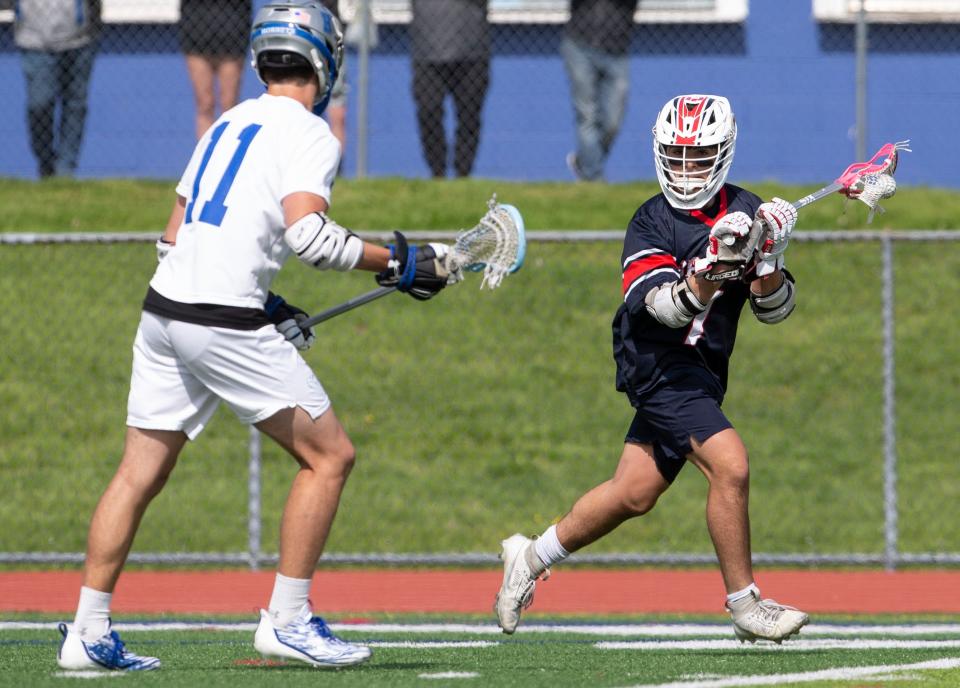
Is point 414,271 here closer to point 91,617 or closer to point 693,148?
point 693,148

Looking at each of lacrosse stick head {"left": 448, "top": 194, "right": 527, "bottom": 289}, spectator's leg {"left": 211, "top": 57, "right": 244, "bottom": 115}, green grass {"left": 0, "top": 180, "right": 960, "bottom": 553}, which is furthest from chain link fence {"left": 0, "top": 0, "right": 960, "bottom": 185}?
lacrosse stick head {"left": 448, "top": 194, "right": 527, "bottom": 289}

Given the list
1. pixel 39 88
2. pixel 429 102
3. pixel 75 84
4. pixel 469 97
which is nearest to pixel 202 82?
pixel 75 84

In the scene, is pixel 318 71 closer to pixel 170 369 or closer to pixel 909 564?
pixel 170 369

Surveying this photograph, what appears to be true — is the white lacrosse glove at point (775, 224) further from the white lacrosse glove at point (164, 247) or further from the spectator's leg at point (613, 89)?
the spectator's leg at point (613, 89)

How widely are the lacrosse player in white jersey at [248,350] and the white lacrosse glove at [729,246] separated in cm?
111

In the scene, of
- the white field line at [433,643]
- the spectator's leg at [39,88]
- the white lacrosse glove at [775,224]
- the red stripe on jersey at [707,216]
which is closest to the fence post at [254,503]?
the white field line at [433,643]

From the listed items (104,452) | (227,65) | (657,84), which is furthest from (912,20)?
(104,452)

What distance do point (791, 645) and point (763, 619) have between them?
752mm

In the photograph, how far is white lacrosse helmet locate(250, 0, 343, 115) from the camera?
226 inches

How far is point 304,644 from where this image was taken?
5582mm

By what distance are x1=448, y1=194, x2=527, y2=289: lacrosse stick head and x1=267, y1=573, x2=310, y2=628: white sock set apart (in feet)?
4.11

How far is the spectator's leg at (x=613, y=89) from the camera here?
43.3ft

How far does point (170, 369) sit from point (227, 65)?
7973 millimetres

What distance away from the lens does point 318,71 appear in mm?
5801
